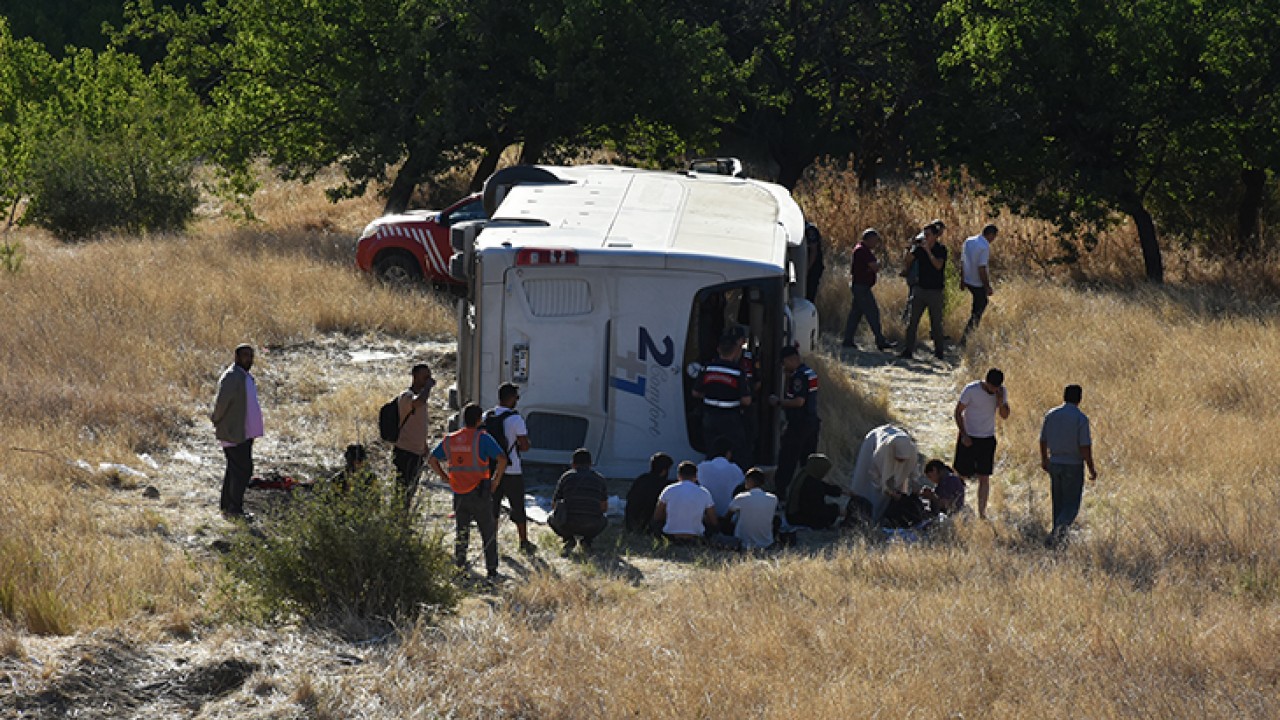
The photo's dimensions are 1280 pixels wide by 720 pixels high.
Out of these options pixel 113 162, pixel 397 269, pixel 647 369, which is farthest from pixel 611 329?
pixel 113 162

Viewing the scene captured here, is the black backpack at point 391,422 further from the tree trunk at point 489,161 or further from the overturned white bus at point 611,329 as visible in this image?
the tree trunk at point 489,161

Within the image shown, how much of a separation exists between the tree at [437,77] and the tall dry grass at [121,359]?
2055mm

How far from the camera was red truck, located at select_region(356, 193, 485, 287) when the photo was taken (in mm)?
20562

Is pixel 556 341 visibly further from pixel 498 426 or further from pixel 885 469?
pixel 885 469

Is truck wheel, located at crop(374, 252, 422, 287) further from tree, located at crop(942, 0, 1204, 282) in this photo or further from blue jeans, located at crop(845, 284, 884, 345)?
tree, located at crop(942, 0, 1204, 282)

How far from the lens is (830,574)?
32.6ft

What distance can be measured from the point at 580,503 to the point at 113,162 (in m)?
19.4

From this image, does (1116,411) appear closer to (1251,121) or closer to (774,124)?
(1251,121)

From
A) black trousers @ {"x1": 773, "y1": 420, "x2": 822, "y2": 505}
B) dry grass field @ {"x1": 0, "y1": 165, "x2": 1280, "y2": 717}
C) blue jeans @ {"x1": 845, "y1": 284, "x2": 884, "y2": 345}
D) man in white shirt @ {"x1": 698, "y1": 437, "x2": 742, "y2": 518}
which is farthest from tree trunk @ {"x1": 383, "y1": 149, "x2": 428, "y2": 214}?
man in white shirt @ {"x1": 698, "y1": 437, "x2": 742, "y2": 518}

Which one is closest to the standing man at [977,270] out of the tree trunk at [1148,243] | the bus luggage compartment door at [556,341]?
the tree trunk at [1148,243]

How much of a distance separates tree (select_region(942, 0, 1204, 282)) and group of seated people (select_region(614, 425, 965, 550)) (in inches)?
485

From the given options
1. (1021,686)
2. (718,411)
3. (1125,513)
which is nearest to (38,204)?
(718,411)

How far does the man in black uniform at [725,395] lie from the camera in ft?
40.0

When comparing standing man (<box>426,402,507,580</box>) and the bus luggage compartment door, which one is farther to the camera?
the bus luggage compartment door
